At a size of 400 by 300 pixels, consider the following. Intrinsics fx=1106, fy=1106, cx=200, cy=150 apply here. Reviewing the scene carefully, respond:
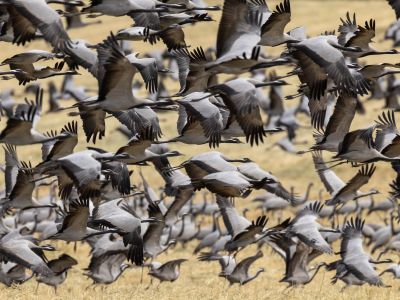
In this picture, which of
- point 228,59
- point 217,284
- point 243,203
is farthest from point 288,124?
point 228,59

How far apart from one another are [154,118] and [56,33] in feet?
9.46

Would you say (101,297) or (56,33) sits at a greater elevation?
(56,33)

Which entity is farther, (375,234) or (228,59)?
(375,234)

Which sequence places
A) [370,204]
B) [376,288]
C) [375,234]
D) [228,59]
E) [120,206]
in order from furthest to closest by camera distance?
1. [370,204]
2. [375,234]
3. [376,288]
4. [120,206]
5. [228,59]

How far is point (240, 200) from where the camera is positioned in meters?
26.5

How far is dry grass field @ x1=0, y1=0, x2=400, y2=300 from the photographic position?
13.7 metres

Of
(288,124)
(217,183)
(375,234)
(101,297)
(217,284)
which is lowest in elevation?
(288,124)

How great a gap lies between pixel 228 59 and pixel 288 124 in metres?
21.1

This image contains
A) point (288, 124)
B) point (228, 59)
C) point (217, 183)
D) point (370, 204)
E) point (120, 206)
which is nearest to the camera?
point (228, 59)

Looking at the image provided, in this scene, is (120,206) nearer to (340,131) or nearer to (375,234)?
(340,131)

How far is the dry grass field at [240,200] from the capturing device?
13656 mm

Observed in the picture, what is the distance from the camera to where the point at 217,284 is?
15906 mm

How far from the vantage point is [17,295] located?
12430 mm

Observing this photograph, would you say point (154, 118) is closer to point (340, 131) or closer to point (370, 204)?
point (340, 131)
